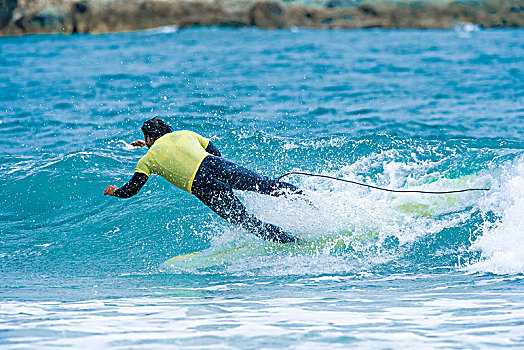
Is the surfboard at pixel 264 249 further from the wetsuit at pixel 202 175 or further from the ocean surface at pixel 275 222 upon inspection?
the wetsuit at pixel 202 175

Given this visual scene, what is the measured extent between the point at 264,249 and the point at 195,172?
3.84 ft

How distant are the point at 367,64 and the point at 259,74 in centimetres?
414

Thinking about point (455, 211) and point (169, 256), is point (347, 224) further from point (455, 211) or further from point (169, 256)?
point (169, 256)

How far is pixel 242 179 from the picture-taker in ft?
18.6

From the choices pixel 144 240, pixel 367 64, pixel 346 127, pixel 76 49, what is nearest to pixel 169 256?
pixel 144 240

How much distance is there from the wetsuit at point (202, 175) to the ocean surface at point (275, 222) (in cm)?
41

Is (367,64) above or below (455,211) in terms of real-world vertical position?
above

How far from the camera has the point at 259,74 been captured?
1742 cm

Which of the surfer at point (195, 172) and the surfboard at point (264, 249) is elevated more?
the surfer at point (195, 172)

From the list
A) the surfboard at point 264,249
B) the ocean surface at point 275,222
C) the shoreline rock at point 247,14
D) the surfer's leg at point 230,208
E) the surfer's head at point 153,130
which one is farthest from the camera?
the shoreline rock at point 247,14

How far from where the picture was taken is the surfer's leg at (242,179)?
222 inches

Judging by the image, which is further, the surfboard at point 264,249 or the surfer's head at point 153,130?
the surfboard at point 264,249

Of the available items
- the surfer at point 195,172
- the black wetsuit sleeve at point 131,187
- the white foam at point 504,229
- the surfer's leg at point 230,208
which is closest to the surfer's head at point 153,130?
the surfer at point 195,172

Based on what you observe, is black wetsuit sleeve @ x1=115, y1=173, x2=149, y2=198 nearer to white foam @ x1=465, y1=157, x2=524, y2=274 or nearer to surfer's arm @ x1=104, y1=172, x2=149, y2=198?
surfer's arm @ x1=104, y1=172, x2=149, y2=198
